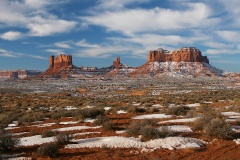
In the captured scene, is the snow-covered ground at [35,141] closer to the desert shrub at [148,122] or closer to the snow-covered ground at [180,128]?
the desert shrub at [148,122]

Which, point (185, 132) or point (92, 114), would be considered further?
point (92, 114)

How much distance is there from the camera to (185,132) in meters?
14.2


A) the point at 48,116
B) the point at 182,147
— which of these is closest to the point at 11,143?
the point at 182,147

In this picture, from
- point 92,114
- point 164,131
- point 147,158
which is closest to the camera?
point 147,158

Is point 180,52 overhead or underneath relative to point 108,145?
overhead

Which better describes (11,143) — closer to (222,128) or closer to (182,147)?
(182,147)

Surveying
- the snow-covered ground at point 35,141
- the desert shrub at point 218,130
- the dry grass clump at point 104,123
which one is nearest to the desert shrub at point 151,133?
the desert shrub at point 218,130

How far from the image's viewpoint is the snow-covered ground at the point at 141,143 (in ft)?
38.7

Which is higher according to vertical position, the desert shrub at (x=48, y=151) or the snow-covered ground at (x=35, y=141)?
the desert shrub at (x=48, y=151)

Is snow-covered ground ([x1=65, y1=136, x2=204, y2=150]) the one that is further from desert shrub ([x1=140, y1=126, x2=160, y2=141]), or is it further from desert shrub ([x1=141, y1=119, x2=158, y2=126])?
desert shrub ([x1=141, y1=119, x2=158, y2=126])

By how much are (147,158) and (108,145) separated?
240 centimetres

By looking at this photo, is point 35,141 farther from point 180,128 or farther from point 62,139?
point 180,128

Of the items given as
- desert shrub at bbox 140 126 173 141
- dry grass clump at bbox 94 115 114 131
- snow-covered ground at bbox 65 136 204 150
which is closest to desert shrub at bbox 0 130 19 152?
snow-covered ground at bbox 65 136 204 150

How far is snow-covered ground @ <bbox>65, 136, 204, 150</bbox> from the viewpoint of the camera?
1178 centimetres
